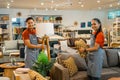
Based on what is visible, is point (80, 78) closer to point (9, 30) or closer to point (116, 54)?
point (116, 54)

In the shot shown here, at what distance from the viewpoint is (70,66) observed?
4.18 metres

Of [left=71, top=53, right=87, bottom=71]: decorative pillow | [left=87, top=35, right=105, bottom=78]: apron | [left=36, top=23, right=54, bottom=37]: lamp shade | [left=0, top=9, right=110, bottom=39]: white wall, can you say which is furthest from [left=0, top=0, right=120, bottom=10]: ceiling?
[left=87, top=35, right=105, bottom=78]: apron

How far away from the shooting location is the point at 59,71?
410cm

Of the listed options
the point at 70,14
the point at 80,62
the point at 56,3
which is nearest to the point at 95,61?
the point at 80,62

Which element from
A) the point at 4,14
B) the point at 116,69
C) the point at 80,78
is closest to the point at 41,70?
the point at 80,78

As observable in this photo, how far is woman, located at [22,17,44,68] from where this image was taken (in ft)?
12.4

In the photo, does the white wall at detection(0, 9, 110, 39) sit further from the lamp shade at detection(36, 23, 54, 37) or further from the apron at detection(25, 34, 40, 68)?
the lamp shade at detection(36, 23, 54, 37)

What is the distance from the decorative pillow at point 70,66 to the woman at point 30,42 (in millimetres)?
692

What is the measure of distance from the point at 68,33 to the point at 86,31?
2656mm

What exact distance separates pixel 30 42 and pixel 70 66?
100cm

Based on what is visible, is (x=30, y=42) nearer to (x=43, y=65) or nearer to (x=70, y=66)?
(x=43, y=65)

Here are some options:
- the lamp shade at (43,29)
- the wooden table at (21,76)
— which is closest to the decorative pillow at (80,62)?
the lamp shade at (43,29)

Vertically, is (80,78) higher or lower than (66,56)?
lower

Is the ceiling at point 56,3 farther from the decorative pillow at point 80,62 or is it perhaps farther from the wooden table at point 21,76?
the wooden table at point 21,76
